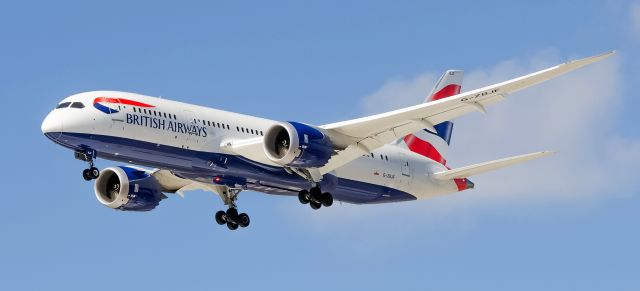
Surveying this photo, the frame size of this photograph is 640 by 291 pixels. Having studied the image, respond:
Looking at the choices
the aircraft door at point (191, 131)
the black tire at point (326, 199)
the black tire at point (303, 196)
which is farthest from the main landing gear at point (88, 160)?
the black tire at point (326, 199)

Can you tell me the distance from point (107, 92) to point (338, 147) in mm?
9111

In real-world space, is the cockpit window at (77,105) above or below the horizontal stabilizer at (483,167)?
below

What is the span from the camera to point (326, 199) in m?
54.3

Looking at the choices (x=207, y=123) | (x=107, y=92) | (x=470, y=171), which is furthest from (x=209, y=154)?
(x=470, y=171)

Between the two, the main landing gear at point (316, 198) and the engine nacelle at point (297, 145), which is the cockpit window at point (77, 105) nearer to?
the engine nacelle at point (297, 145)

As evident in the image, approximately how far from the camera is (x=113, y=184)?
58656mm

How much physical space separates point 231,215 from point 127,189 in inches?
179

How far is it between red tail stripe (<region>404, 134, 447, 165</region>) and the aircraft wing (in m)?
7.24

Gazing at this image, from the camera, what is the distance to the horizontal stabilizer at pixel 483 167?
2066 inches

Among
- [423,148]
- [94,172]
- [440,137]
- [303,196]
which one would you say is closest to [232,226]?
[303,196]

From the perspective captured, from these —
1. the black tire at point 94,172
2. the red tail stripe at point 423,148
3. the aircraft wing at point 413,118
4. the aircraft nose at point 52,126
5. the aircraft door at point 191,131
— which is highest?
the red tail stripe at point 423,148

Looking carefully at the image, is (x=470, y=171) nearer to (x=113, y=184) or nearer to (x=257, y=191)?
(x=257, y=191)

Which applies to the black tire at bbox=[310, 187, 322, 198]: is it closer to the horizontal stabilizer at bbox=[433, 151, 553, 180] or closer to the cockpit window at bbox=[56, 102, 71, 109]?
the horizontal stabilizer at bbox=[433, 151, 553, 180]

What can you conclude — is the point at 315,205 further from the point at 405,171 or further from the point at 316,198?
the point at 405,171
